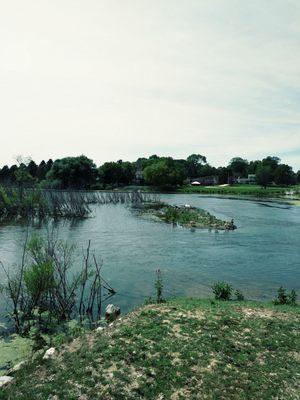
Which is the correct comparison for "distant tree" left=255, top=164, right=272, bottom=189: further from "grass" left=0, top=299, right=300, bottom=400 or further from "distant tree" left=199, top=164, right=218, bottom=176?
"grass" left=0, top=299, right=300, bottom=400

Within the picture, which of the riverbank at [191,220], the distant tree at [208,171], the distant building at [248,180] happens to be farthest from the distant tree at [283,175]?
the riverbank at [191,220]

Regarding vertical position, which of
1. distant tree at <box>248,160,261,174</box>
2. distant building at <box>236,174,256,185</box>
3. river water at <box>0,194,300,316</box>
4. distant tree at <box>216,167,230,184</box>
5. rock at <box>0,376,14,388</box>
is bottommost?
river water at <box>0,194,300,316</box>

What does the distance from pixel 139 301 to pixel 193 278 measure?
5374 mm

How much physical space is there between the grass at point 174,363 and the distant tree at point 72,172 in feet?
341

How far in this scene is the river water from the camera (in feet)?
64.7

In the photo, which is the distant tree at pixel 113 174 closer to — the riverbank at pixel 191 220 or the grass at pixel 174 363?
the riverbank at pixel 191 220

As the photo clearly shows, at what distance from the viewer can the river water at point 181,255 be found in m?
19.7

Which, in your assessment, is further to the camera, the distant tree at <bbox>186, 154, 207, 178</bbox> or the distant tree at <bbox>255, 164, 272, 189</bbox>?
the distant tree at <bbox>186, 154, 207, 178</bbox>

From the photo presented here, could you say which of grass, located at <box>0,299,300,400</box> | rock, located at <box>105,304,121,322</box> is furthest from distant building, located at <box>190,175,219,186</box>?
grass, located at <box>0,299,300,400</box>

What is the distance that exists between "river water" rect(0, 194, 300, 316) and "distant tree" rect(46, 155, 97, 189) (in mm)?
72041

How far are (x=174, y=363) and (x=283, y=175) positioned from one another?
146096mm

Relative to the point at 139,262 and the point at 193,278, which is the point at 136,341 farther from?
the point at 139,262

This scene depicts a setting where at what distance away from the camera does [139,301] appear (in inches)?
665

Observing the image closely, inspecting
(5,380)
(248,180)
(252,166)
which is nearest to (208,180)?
(248,180)
